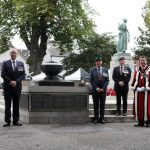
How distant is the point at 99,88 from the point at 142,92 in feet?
4.02

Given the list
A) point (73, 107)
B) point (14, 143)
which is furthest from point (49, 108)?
point (14, 143)

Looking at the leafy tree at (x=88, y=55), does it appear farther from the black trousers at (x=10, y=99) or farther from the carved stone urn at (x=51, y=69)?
the black trousers at (x=10, y=99)

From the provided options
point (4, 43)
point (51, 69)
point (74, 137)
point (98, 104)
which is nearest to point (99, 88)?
point (98, 104)

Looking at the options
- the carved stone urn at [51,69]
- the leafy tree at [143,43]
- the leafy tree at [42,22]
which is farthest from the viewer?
the leafy tree at [143,43]

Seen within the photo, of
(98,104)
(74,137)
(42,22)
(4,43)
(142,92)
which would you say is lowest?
(74,137)

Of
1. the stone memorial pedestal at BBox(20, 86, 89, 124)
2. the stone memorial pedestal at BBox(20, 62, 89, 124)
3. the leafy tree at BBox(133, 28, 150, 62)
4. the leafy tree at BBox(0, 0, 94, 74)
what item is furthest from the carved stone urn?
the leafy tree at BBox(133, 28, 150, 62)

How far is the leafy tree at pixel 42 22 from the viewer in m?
42.0

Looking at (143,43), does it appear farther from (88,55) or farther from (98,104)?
(98,104)

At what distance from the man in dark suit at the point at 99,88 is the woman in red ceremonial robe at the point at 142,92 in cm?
90

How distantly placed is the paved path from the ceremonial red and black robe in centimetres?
67

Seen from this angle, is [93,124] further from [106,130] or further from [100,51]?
[100,51]

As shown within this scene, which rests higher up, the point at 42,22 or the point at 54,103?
A: the point at 42,22

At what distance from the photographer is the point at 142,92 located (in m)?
12.3

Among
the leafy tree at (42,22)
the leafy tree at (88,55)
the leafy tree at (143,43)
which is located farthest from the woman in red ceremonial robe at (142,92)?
the leafy tree at (88,55)
